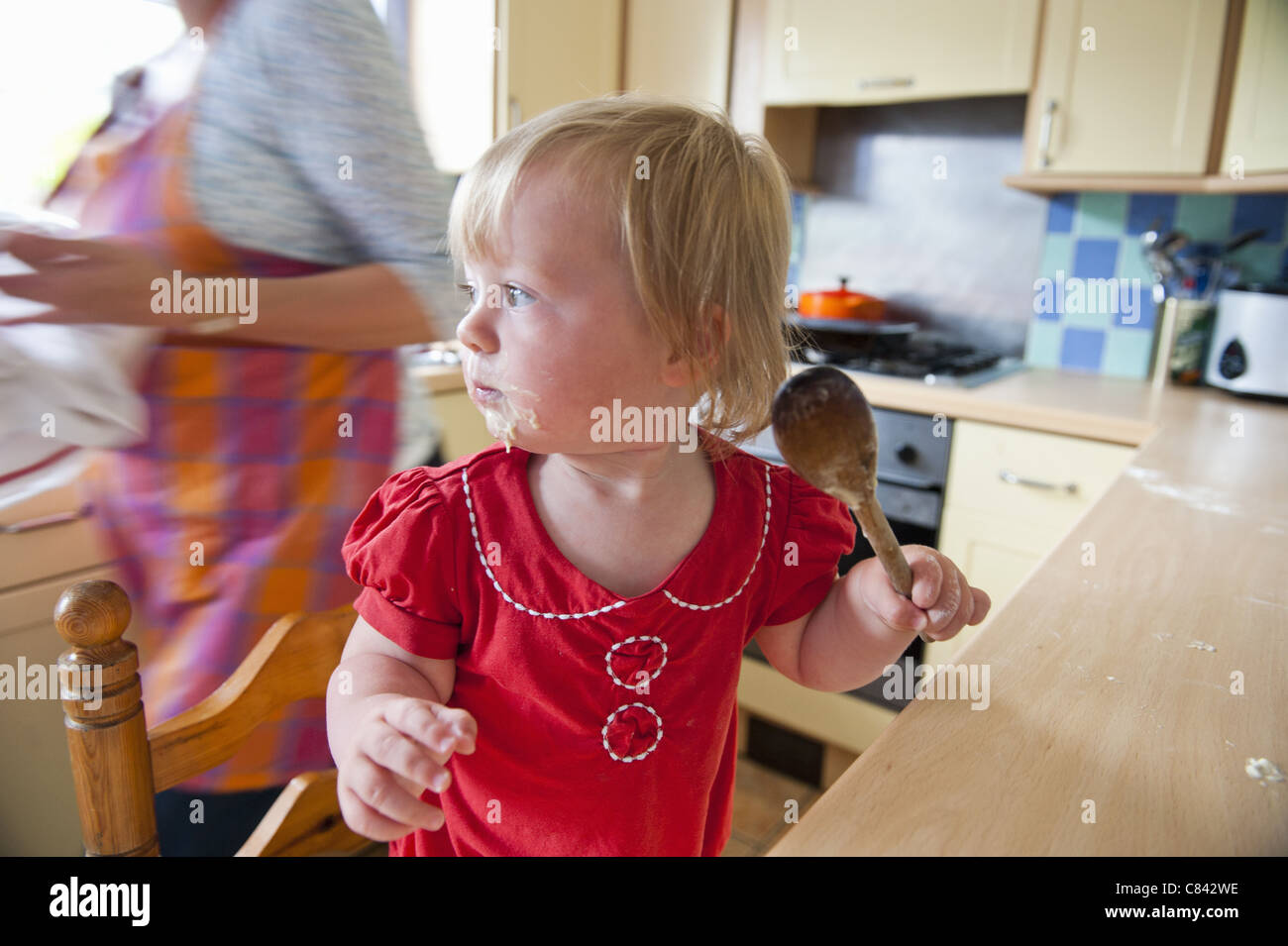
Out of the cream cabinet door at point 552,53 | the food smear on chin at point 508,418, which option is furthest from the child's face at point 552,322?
the cream cabinet door at point 552,53

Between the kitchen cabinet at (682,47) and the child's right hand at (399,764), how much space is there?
2067 millimetres

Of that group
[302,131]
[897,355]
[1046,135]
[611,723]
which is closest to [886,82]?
[1046,135]

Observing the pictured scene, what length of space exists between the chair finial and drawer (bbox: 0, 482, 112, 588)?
2.56 ft

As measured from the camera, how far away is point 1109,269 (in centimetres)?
214

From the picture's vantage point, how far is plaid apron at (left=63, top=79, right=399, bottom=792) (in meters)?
0.92

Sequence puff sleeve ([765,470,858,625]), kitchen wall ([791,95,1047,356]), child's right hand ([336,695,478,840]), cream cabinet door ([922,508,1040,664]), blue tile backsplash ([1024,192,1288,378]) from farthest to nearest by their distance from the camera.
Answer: kitchen wall ([791,95,1047,356]) < blue tile backsplash ([1024,192,1288,378]) < cream cabinet door ([922,508,1040,664]) < puff sleeve ([765,470,858,625]) < child's right hand ([336,695,478,840])

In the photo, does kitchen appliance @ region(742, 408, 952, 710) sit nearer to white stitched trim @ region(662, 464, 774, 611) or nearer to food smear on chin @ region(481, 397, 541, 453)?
white stitched trim @ region(662, 464, 774, 611)

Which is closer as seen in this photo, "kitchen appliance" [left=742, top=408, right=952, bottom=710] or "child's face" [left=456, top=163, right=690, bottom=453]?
"child's face" [left=456, top=163, right=690, bottom=453]

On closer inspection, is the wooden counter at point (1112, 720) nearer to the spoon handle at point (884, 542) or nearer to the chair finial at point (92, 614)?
the spoon handle at point (884, 542)

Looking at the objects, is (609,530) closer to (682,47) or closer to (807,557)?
(807,557)

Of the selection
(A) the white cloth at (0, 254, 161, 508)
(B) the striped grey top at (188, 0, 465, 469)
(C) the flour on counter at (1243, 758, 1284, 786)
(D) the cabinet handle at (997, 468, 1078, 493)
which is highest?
(B) the striped grey top at (188, 0, 465, 469)

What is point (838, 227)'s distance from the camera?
2.47 meters

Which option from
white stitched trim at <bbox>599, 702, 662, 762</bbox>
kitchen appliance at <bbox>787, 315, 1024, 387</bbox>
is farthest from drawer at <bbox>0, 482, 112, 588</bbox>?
kitchen appliance at <bbox>787, 315, 1024, 387</bbox>
